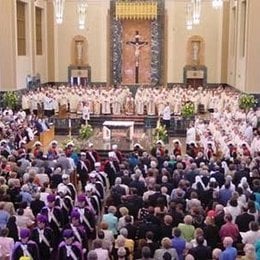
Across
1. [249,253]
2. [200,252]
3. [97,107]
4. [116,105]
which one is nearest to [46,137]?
[97,107]

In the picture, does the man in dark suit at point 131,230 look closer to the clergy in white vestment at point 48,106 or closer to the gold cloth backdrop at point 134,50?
the clergy in white vestment at point 48,106

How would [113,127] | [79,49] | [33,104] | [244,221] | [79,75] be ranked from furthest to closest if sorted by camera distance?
1. [79,75]
2. [79,49]
3. [33,104]
4. [113,127]
5. [244,221]

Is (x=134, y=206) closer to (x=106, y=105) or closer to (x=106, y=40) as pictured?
(x=106, y=105)

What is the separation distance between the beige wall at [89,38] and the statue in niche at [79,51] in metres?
0.23

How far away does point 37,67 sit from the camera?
3422cm

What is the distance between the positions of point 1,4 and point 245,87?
1205cm

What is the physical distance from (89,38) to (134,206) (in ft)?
89.3

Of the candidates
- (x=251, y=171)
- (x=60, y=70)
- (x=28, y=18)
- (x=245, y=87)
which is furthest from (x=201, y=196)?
(x=60, y=70)

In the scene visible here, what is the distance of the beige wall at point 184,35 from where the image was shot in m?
35.7

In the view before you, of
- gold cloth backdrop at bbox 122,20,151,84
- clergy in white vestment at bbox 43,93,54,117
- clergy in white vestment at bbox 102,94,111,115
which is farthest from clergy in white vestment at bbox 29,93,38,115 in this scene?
gold cloth backdrop at bbox 122,20,151,84

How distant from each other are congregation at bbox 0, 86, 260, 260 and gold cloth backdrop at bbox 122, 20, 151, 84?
19.5m

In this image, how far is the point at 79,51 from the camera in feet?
121

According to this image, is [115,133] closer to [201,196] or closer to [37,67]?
[201,196]

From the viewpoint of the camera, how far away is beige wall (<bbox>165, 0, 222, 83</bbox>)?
35.7 meters
